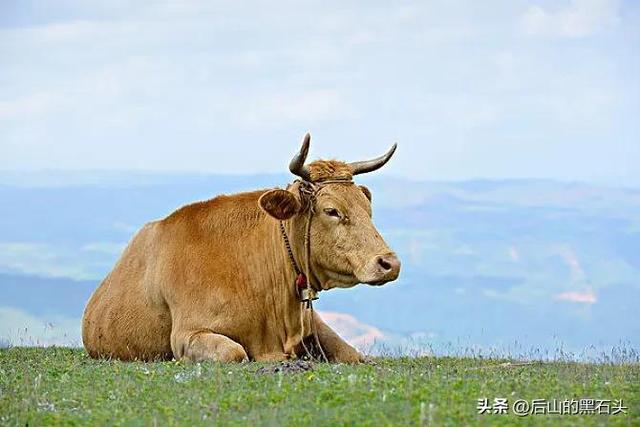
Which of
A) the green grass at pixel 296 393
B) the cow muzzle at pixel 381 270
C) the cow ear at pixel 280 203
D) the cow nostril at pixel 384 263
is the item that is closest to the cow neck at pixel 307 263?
the cow ear at pixel 280 203

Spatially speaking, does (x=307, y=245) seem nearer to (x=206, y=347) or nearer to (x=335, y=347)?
(x=335, y=347)

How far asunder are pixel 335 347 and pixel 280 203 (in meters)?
A: 1.85

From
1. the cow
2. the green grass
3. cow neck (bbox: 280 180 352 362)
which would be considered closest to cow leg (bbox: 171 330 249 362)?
the cow

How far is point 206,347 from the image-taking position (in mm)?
15320

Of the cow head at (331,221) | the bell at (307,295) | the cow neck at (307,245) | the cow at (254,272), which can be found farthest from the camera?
the bell at (307,295)

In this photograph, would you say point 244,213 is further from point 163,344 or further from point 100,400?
point 100,400

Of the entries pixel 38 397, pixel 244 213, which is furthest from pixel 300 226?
pixel 38 397

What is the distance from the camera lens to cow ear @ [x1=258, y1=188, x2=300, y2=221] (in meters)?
15.7

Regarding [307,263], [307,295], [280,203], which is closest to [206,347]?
[307,295]

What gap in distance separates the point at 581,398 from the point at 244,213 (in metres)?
6.32

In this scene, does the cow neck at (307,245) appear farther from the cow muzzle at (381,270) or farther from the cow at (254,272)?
the cow muzzle at (381,270)

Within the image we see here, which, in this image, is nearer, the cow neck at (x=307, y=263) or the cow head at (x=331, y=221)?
the cow head at (x=331, y=221)

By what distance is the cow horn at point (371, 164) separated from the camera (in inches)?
649

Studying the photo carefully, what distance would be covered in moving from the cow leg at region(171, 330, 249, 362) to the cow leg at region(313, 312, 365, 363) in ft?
3.82
